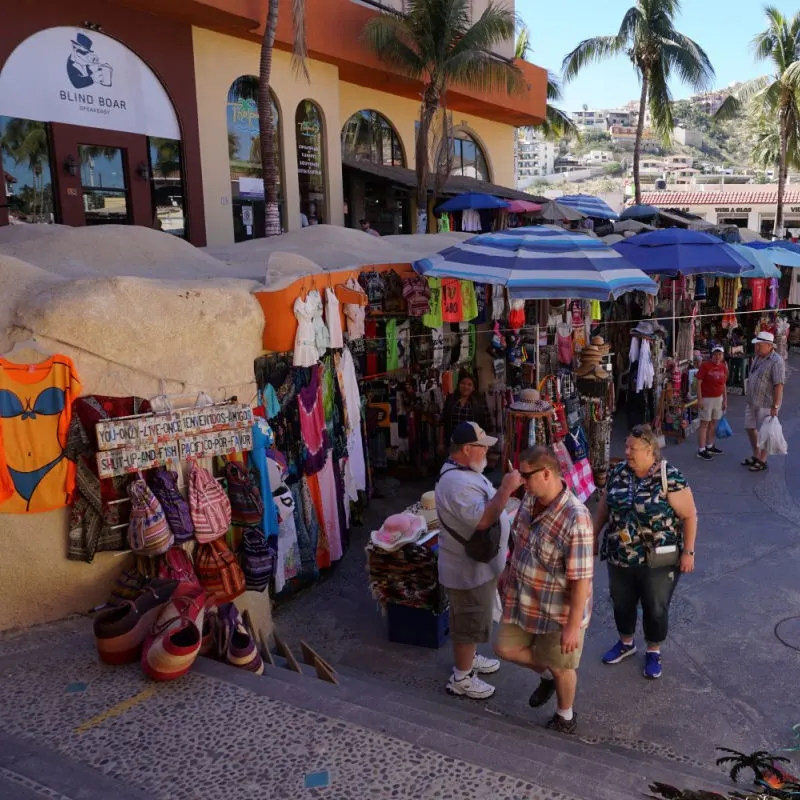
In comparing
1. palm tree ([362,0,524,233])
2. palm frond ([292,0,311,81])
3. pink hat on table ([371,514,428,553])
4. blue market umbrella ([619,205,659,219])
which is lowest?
pink hat on table ([371,514,428,553])

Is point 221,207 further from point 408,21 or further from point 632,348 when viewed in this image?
point 632,348

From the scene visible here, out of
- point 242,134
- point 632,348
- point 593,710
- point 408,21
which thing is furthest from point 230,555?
point 408,21

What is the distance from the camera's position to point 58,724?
3.80 m

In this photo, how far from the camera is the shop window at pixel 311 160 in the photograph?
17.5 meters

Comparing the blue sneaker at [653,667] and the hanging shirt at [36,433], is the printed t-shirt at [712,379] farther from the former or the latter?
the hanging shirt at [36,433]

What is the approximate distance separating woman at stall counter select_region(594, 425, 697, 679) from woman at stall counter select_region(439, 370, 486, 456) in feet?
14.3

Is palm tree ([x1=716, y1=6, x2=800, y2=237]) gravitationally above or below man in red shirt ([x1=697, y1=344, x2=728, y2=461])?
above

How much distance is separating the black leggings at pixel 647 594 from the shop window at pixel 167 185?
1161 cm

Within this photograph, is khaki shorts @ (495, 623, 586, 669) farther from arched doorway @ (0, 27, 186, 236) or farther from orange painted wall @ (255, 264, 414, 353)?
arched doorway @ (0, 27, 186, 236)

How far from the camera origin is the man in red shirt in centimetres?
1031

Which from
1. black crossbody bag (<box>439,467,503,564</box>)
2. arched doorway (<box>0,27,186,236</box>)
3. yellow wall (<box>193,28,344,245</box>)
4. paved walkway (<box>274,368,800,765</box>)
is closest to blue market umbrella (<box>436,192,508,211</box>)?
yellow wall (<box>193,28,344,245</box>)

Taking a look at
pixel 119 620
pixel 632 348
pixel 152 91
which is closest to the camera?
pixel 119 620

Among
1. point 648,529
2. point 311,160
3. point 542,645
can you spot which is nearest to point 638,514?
point 648,529

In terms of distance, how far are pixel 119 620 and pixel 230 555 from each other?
1.19 m
